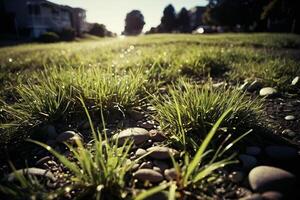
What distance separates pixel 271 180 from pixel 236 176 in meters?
0.20

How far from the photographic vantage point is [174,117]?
231 cm

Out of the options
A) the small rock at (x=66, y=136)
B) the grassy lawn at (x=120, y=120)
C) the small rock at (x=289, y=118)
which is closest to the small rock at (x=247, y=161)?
the grassy lawn at (x=120, y=120)

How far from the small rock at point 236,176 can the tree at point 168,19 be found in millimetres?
55254

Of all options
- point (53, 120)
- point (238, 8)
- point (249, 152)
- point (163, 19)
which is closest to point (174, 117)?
point (249, 152)

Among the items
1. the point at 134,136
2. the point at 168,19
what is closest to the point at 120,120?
the point at 134,136

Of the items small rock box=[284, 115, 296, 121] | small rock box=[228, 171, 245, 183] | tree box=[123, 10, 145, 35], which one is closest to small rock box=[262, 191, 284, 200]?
small rock box=[228, 171, 245, 183]

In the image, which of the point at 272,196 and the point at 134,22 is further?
the point at 134,22

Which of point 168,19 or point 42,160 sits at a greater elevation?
point 168,19

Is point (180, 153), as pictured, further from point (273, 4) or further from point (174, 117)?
point (273, 4)

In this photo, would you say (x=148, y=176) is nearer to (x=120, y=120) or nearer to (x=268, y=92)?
(x=120, y=120)

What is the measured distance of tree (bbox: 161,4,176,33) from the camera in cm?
5556

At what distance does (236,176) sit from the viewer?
179cm

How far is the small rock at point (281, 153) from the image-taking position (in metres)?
1.99

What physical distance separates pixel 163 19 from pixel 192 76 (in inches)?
2111
